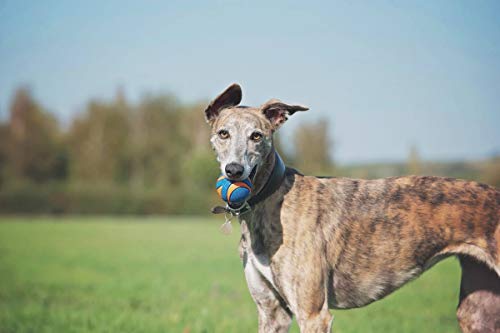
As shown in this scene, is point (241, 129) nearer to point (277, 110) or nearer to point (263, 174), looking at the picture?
point (263, 174)

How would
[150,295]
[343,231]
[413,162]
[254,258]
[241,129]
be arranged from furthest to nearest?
[413,162]
[150,295]
[343,231]
[254,258]
[241,129]

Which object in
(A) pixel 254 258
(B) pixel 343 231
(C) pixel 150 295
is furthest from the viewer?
(C) pixel 150 295

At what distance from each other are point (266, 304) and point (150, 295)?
666 centimetres

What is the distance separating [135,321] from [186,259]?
11312 mm

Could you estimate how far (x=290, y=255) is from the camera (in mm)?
4734

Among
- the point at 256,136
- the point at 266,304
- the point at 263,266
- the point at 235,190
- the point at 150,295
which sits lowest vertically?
the point at 150,295

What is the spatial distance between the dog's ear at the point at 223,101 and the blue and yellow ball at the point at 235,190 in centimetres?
89

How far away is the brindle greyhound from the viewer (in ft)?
15.7

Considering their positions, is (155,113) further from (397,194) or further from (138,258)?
(397,194)

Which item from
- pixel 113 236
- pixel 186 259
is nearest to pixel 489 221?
pixel 186 259

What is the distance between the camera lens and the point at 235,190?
4.55 metres

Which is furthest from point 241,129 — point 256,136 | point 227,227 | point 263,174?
point 227,227

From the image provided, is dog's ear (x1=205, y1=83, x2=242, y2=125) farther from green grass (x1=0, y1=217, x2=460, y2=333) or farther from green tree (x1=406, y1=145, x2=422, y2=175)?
green tree (x1=406, y1=145, x2=422, y2=175)

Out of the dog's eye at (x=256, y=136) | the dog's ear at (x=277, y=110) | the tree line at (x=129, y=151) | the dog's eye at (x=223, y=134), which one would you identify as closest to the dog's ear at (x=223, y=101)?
the dog's ear at (x=277, y=110)
